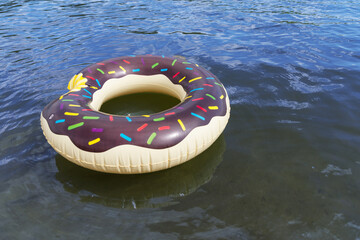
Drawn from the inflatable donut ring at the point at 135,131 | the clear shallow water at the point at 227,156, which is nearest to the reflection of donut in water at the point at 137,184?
the clear shallow water at the point at 227,156

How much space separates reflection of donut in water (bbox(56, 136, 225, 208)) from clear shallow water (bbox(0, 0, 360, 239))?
0.05 ft

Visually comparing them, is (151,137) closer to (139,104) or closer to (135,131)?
(135,131)

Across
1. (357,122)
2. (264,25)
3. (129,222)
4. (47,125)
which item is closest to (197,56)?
(264,25)

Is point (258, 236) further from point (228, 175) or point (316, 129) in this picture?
point (316, 129)

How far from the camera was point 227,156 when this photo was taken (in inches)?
137

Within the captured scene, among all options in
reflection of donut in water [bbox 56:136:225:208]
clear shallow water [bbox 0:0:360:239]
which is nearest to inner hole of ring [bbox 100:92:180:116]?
clear shallow water [bbox 0:0:360:239]

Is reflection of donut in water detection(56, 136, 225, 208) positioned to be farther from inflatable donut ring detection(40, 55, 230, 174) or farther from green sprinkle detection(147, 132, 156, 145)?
green sprinkle detection(147, 132, 156, 145)

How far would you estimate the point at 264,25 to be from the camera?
8078mm

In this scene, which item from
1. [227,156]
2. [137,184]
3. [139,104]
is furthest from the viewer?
[139,104]

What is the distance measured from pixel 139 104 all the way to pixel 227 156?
1.88 meters

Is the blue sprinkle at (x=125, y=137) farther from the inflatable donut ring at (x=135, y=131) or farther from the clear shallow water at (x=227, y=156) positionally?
the clear shallow water at (x=227, y=156)

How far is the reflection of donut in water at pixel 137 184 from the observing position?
293cm

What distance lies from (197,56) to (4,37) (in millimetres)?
5538

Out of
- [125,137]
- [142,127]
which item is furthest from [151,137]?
[125,137]
